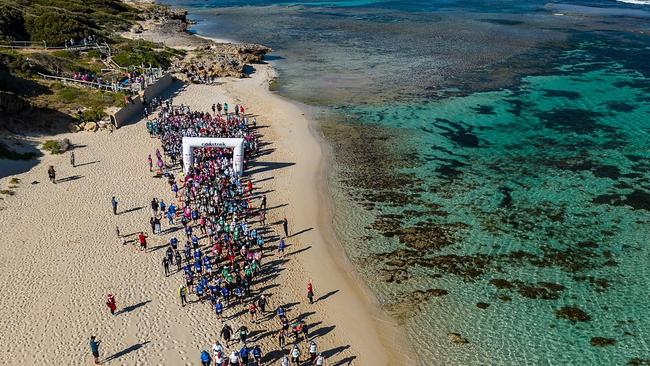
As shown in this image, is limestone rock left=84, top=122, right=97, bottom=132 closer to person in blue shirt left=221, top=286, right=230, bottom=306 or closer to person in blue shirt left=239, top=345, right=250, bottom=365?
person in blue shirt left=221, top=286, right=230, bottom=306

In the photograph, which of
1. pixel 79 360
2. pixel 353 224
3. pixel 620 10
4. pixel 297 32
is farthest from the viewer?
pixel 620 10

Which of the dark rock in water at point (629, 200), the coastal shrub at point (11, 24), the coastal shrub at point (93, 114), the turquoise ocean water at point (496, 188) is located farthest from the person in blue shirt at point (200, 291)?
the coastal shrub at point (11, 24)

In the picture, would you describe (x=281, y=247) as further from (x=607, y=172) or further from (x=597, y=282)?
(x=607, y=172)

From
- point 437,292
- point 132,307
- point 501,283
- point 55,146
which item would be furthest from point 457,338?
point 55,146

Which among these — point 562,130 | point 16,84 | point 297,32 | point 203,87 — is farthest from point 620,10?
point 16,84

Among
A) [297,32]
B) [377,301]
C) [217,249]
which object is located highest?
[297,32]

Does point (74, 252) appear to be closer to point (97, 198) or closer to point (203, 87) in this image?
point (97, 198)
